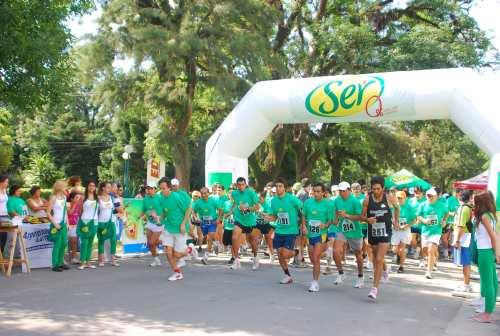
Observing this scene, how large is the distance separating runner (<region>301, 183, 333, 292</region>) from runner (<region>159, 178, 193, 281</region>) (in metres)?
2.06

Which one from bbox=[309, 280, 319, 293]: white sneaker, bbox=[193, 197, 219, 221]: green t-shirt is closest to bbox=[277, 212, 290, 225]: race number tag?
bbox=[309, 280, 319, 293]: white sneaker

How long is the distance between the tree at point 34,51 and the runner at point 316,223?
5925 mm

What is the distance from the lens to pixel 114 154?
4800cm

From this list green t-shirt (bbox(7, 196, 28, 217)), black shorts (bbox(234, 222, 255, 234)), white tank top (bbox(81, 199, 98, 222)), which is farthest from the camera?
black shorts (bbox(234, 222, 255, 234))

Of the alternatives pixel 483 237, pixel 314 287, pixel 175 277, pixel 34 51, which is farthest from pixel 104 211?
pixel 483 237

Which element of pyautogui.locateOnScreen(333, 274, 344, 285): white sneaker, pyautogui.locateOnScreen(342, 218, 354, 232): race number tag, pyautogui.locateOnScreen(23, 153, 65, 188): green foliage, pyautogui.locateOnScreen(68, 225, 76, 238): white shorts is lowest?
pyautogui.locateOnScreen(333, 274, 344, 285): white sneaker

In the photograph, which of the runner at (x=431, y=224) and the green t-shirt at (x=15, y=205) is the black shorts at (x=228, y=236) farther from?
the green t-shirt at (x=15, y=205)

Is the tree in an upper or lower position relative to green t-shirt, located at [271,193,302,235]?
upper

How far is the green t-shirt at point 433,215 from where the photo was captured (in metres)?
11.7

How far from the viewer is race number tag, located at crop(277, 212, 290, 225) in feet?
33.0

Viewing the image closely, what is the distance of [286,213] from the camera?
10.1 m

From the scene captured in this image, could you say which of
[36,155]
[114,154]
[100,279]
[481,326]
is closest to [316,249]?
[481,326]

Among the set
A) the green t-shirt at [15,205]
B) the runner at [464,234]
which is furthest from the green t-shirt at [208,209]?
the runner at [464,234]

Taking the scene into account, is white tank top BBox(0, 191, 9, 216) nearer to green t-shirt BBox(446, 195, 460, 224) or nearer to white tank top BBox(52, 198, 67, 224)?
white tank top BBox(52, 198, 67, 224)
